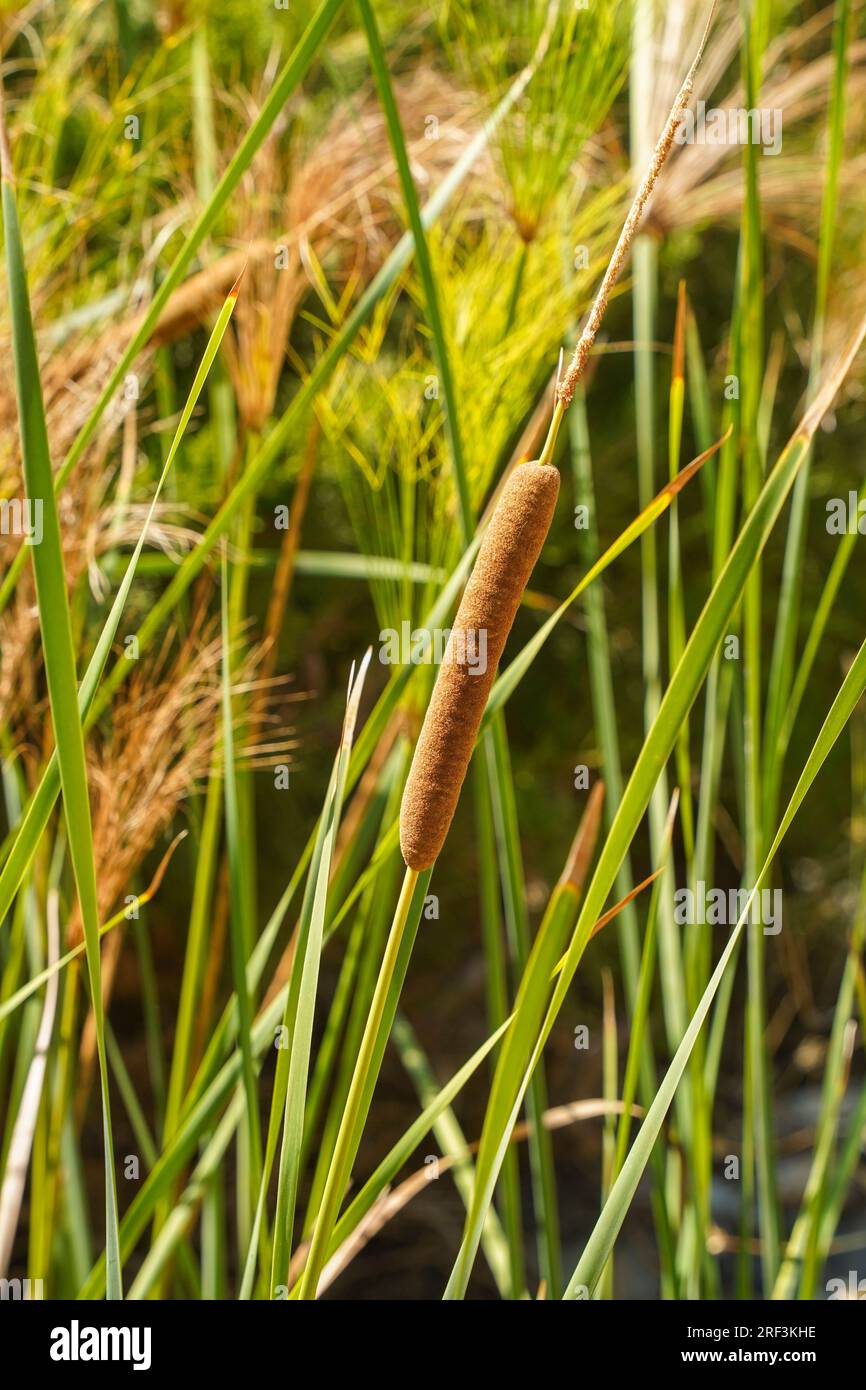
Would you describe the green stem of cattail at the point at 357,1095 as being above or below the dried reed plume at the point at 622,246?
below


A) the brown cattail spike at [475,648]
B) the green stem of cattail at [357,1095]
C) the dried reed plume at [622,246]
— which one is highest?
the dried reed plume at [622,246]

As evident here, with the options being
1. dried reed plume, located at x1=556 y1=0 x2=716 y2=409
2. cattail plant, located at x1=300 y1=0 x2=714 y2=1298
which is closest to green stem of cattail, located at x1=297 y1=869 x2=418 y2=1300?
cattail plant, located at x1=300 y1=0 x2=714 y2=1298

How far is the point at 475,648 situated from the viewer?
250mm

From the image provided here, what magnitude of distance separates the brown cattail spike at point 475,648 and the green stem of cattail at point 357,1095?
0.02 m

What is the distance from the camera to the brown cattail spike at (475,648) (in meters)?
0.25

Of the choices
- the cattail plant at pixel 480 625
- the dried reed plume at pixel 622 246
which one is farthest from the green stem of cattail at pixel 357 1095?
the dried reed plume at pixel 622 246

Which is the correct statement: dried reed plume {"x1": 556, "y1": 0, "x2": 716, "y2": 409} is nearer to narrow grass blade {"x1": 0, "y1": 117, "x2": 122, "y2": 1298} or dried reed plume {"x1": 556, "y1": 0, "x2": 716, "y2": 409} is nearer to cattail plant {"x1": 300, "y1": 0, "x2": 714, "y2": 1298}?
cattail plant {"x1": 300, "y1": 0, "x2": 714, "y2": 1298}

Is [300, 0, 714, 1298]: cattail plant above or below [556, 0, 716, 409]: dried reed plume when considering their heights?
below

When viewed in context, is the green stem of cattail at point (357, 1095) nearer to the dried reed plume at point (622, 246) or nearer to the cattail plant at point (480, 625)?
the cattail plant at point (480, 625)

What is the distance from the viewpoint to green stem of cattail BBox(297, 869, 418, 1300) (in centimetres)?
27

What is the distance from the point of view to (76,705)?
0.82 ft

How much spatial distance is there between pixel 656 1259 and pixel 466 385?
4.19 feet

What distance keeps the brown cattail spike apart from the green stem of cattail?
0.06 ft
